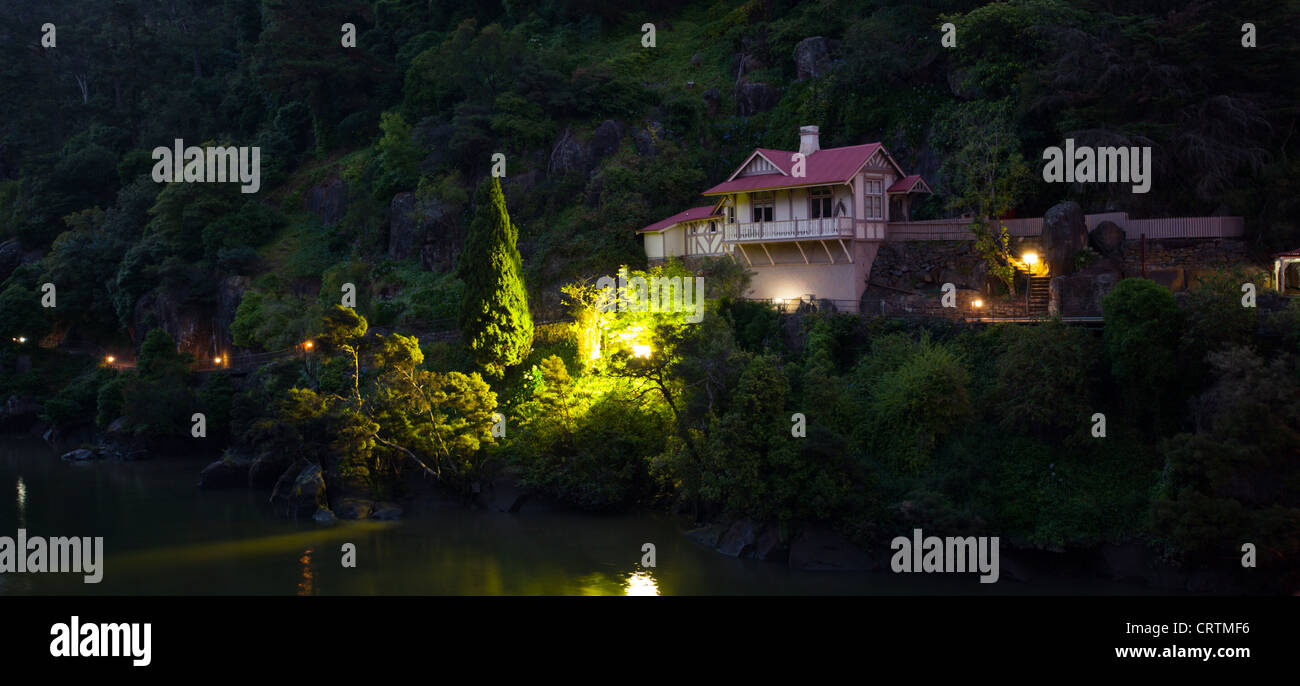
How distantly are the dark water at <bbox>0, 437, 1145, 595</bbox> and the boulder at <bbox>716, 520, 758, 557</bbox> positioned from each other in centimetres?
39

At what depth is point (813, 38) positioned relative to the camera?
5462 centimetres

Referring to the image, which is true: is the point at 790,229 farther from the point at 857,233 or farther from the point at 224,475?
the point at 224,475

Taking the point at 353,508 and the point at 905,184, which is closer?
the point at 353,508

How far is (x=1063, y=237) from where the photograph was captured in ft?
122

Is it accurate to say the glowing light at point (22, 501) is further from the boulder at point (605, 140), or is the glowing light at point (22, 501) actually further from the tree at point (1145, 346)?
the tree at point (1145, 346)

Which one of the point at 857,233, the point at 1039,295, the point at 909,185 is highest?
the point at 909,185

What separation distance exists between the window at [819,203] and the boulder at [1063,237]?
8.64 m

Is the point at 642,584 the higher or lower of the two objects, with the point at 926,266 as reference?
lower

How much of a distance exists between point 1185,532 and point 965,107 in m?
23.4

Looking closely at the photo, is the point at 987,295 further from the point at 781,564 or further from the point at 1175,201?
the point at 781,564

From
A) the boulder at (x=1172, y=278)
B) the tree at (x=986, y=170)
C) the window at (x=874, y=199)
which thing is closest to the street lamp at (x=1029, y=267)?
the tree at (x=986, y=170)

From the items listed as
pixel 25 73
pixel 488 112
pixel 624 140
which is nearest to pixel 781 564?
pixel 624 140

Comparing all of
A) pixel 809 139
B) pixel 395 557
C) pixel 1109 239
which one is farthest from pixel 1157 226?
pixel 395 557

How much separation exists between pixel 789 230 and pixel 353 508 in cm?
1998
